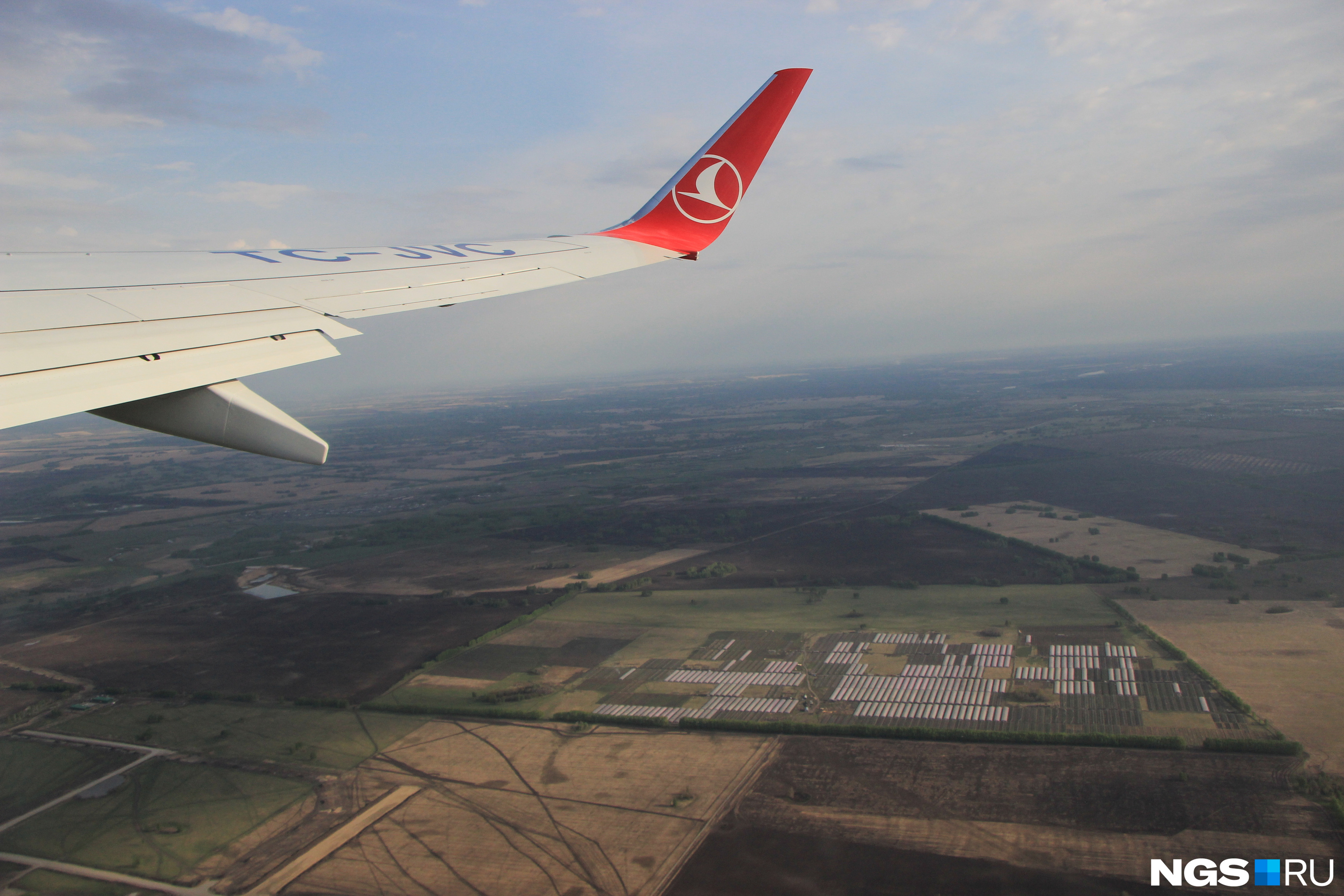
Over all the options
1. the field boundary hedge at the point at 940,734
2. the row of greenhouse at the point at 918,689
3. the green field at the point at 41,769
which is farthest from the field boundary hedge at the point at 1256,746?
the green field at the point at 41,769

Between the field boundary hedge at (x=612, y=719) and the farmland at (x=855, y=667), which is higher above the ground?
the field boundary hedge at (x=612, y=719)

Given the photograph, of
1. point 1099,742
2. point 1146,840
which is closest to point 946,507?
point 1099,742

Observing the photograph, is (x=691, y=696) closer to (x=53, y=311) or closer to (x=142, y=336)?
(x=142, y=336)

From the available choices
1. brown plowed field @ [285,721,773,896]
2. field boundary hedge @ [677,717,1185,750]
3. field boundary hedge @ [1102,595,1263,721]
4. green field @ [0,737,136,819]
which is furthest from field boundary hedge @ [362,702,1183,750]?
green field @ [0,737,136,819]

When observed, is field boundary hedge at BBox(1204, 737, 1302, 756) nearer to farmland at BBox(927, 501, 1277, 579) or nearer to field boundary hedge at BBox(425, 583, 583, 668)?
farmland at BBox(927, 501, 1277, 579)

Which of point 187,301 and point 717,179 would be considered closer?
point 187,301

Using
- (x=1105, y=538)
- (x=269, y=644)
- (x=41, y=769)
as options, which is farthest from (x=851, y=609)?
(x=41, y=769)

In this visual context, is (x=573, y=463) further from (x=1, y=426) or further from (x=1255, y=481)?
(x=1, y=426)

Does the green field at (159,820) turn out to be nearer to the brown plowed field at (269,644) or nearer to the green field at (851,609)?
the brown plowed field at (269,644)
